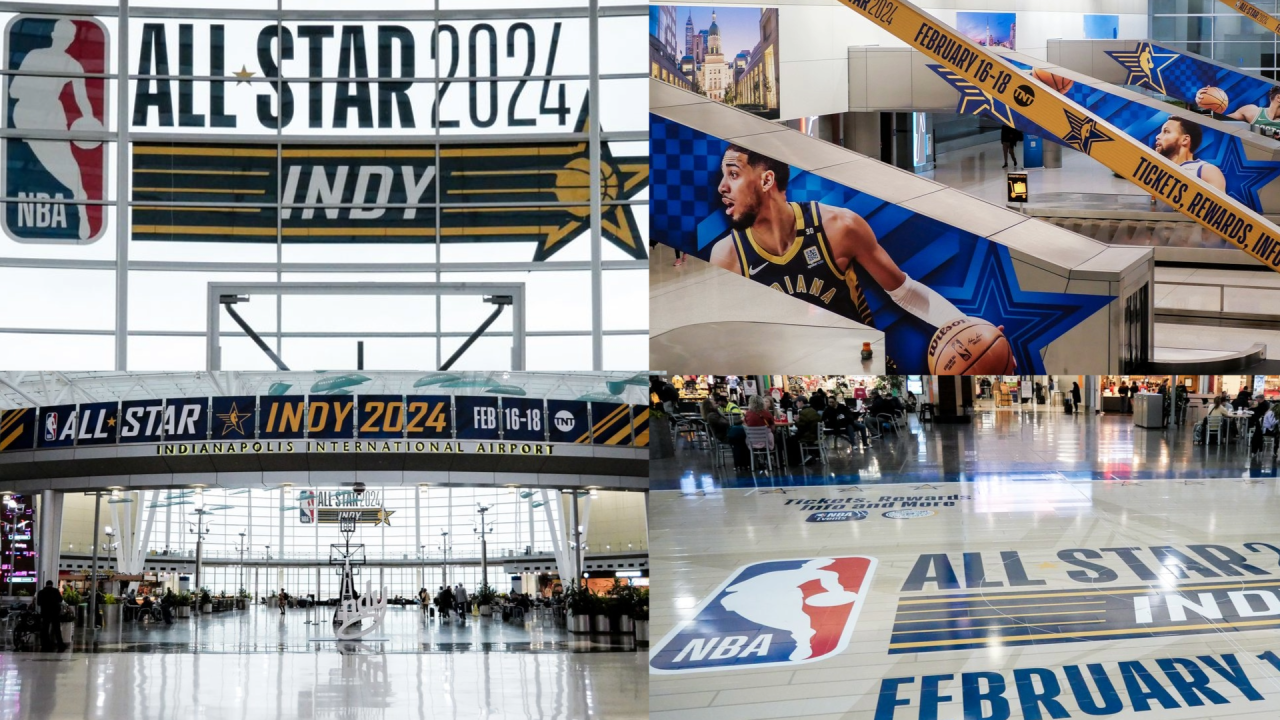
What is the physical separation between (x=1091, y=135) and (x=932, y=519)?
12.9 feet

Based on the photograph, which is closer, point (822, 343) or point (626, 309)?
point (626, 309)

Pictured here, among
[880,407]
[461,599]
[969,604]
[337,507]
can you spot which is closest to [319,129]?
[337,507]

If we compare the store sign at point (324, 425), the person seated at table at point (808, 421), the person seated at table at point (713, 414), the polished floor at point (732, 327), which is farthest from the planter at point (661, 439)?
the store sign at point (324, 425)

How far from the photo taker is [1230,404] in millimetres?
11766

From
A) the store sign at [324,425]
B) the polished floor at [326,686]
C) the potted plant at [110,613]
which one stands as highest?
the store sign at [324,425]

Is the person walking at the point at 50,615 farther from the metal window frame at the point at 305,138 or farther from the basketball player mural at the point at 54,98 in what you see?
the basketball player mural at the point at 54,98

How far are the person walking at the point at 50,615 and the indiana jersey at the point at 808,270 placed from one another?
7.58m

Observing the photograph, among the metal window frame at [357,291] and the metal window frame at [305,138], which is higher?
the metal window frame at [305,138]

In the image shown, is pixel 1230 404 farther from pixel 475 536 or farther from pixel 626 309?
pixel 475 536

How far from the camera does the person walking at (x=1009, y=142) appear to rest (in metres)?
12.5

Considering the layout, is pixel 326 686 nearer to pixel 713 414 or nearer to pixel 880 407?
pixel 713 414

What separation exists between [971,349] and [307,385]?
7.51m

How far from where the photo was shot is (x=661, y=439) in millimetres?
12312

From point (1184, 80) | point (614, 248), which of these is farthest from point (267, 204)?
point (1184, 80)
